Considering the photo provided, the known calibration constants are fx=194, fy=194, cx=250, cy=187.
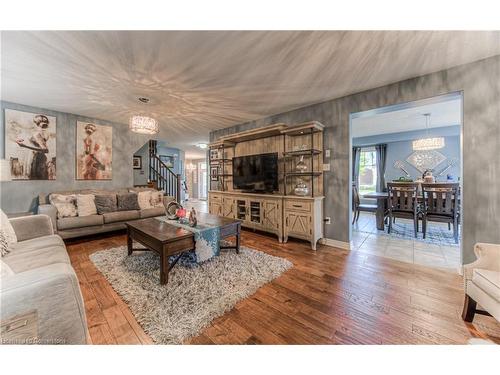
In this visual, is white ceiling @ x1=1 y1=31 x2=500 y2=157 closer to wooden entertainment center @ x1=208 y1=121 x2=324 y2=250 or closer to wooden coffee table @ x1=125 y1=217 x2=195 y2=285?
wooden entertainment center @ x1=208 y1=121 x2=324 y2=250

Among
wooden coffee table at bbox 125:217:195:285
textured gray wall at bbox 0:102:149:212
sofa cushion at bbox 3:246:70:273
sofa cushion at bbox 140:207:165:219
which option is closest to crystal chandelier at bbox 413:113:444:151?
wooden coffee table at bbox 125:217:195:285

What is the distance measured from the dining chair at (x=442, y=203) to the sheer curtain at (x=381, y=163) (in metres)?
2.70

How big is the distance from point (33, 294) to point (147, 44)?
2.04m

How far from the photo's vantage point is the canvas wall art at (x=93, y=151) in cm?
398

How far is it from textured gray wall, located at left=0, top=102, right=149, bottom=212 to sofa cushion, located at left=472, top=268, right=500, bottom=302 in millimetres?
5685

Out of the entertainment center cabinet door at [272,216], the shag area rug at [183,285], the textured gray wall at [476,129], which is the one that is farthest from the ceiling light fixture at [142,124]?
the textured gray wall at [476,129]

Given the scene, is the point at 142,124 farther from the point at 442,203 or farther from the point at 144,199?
the point at 442,203

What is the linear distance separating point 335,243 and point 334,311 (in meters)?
1.74

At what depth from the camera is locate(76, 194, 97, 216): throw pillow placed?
11.0 ft

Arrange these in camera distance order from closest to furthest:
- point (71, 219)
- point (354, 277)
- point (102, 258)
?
point (354, 277)
point (102, 258)
point (71, 219)
